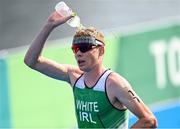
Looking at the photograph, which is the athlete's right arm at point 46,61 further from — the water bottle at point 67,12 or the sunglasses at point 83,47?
the sunglasses at point 83,47

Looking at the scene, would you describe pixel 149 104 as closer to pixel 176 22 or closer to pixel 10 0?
pixel 176 22

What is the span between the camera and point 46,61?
593 cm

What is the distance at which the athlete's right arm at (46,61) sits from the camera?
18.6 ft

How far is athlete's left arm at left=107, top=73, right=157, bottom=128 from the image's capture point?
5.22 m

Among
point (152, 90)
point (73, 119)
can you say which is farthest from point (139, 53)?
point (73, 119)

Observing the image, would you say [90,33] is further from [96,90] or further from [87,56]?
[96,90]

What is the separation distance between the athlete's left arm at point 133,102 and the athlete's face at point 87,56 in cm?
18

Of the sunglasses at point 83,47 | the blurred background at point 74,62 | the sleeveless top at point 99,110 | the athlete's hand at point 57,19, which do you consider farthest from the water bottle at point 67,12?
the blurred background at point 74,62

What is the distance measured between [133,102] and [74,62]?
5.14 m

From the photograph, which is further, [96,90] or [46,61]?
[46,61]

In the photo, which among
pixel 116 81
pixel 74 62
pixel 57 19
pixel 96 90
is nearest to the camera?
pixel 116 81

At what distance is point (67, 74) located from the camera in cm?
590

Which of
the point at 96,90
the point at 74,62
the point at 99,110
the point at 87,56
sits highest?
the point at 74,62

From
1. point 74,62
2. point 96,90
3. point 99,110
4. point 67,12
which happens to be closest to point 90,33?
point 67,12
